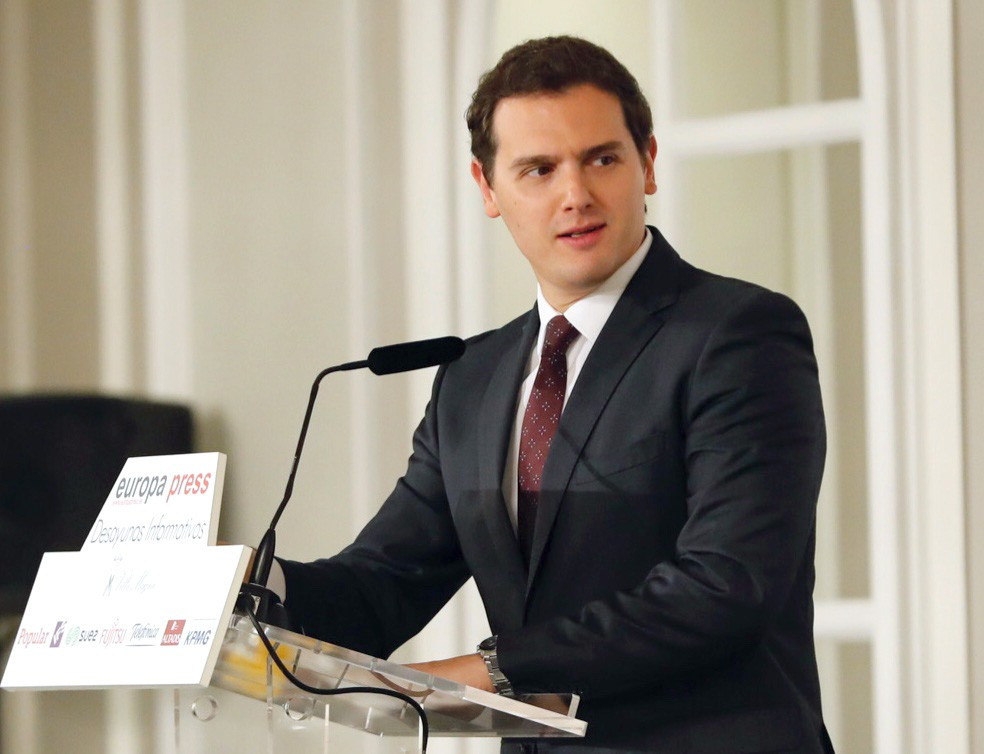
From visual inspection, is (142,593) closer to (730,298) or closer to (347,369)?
(347,369)

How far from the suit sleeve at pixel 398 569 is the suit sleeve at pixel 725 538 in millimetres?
329

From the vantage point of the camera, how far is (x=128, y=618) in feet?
3.99

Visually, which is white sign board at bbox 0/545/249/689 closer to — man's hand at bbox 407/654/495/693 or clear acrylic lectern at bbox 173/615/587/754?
clear acrylic lectern at bbox 173/615/587/754

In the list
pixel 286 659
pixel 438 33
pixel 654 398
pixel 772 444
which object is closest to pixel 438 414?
pixel 654 398

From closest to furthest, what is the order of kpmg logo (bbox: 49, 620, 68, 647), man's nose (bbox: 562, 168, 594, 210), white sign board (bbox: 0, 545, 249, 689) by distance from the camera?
white sign board (bbox: 0, 545, 249, 689)
kpmg logo (bbox: 49, 620, 68, 647)
man's nose (bbox: 562, 168, 594, 210)

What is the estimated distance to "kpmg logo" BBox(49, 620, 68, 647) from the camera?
4.12 feet

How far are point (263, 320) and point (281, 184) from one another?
34 cm

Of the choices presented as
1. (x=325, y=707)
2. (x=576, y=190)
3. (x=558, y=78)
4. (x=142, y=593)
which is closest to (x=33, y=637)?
(x=142, y=593)

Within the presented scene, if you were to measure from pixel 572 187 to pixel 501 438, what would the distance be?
1.01 feet

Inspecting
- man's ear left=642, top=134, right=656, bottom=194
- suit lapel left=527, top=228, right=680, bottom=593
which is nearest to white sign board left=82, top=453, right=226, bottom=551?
suit lapel left=527, top=228, right=680, bottom=593

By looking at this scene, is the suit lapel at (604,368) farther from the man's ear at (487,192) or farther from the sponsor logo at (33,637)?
the sponsor logo at (33,637)

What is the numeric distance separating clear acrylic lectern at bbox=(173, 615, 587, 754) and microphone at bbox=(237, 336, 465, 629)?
0.07 m

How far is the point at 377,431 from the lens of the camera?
325cm

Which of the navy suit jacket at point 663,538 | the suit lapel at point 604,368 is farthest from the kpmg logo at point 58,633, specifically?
the suit lapel at point 604,368
